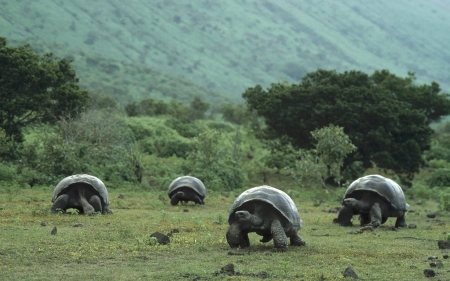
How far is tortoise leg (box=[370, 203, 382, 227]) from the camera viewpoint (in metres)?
16.4

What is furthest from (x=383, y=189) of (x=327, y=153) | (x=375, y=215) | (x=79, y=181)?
(x=327, y=153)

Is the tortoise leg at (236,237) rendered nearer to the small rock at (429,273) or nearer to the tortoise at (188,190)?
the small rock at (429,273)

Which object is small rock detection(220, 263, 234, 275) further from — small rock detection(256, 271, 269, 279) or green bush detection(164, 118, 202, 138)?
green bush detection(164, 118, 202, 138)

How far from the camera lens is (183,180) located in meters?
22.5

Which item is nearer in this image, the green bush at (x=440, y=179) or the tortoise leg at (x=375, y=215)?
the tortoise leg at (x=375, y=215)

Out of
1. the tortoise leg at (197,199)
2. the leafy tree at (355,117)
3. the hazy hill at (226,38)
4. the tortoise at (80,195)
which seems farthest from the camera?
the hazy hill at (226,38)

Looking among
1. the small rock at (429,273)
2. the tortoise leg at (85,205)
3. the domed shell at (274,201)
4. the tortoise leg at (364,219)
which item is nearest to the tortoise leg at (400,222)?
the tortoise leg at (364,219)

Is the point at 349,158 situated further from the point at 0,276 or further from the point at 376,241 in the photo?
the point at 0,276

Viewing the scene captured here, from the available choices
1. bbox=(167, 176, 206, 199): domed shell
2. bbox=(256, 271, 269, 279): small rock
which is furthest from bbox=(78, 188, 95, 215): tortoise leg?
bbox=(256, 271, 269, 279): small rock

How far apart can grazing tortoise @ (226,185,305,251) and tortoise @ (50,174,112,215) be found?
18.6 ft

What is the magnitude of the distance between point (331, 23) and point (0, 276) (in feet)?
564

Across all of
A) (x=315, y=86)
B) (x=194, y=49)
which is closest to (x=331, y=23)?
(x=194, y=49)

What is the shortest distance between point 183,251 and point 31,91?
58.4ft

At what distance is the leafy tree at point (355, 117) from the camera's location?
32375 mm
